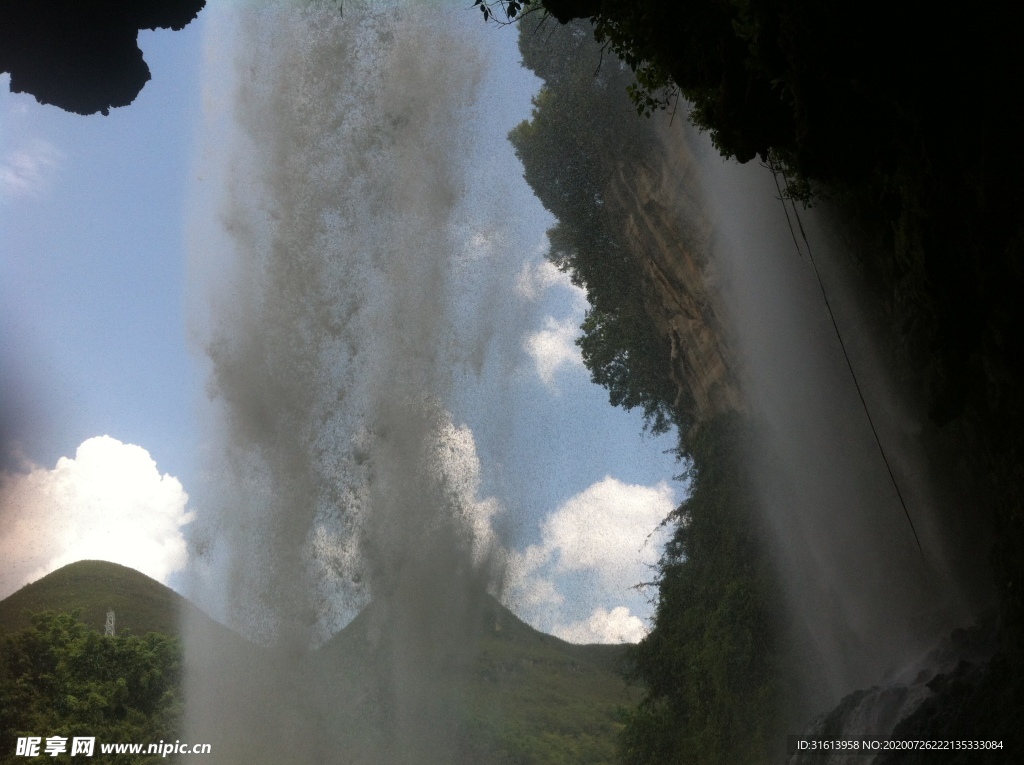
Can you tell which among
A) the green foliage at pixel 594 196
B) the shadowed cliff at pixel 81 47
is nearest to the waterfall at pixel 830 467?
the green foliage at pixel 594 196

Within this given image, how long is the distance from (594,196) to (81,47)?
18.0 m

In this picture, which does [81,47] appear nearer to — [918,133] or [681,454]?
[918,133]

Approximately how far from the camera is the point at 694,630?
2117cm

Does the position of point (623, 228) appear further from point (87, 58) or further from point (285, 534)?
point (87, 58)

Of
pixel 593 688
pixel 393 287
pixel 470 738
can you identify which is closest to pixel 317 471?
pixel 393 287

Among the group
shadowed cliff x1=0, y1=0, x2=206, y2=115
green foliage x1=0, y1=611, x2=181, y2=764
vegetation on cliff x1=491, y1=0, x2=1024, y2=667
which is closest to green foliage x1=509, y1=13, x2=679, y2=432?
shadowed cliff x1=0, y1=0, x2=206, y2=115

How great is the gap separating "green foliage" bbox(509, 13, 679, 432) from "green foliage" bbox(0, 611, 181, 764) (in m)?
18.3

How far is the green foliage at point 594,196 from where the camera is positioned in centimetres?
2597

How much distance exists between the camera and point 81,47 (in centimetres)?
1254

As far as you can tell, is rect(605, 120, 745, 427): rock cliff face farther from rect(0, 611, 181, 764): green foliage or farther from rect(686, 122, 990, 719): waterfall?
rect(0, 611, 181, 764): green foliage

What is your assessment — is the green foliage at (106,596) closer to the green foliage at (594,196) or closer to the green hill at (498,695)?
the green hill at (498,695)

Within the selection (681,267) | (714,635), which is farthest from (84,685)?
(681,267)

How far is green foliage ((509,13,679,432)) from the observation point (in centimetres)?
2597

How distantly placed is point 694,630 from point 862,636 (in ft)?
21.4
